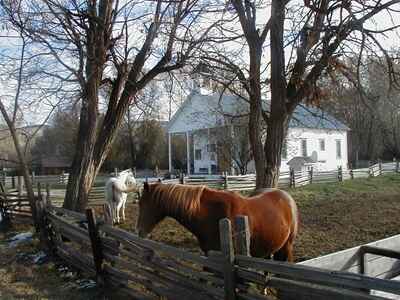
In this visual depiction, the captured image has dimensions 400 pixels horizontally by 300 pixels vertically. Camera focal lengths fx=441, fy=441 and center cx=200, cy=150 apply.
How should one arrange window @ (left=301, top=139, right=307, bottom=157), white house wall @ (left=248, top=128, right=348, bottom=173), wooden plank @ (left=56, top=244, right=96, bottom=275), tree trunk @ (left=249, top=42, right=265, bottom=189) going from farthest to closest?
window @ (left=301, top=139, right=307, bottom=157), white house wall @ (left=248, top=128, right=348, bottom=173), tree trunk @ (left=249, top=42, right=265, bottom=189), wooden plank @ (left=56, top=244, right=96, bottom=275)

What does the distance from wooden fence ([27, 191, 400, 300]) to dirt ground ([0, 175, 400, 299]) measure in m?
0.46

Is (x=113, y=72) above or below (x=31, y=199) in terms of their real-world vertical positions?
above

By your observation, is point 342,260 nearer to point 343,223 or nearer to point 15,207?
point 343,223

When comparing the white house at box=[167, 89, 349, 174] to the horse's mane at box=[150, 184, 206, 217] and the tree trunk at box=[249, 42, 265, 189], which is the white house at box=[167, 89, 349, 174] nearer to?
the tree trunk at box=[249, 42, 265, 189]

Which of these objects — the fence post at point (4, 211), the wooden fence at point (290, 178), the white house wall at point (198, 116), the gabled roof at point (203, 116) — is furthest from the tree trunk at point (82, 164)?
the white house wall at point (198, 116)

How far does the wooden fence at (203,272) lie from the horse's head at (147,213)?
0.66 ft

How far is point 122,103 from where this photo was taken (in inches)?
451

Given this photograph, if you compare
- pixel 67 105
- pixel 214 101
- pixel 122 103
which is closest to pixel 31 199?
pixel 67 105

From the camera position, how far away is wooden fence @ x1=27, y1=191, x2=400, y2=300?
142 inches

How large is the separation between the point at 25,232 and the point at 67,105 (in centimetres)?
369

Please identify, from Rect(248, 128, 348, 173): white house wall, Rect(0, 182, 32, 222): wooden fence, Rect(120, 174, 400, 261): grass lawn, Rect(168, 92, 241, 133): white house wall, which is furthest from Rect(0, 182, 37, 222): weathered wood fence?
Rect(248, 128, 348, 173): white house wall

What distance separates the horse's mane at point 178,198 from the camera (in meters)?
5.82

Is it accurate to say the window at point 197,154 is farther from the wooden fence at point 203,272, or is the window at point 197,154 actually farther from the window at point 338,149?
the wooden fence at point 203,272

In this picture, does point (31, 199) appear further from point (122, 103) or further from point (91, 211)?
point (91, 211)
